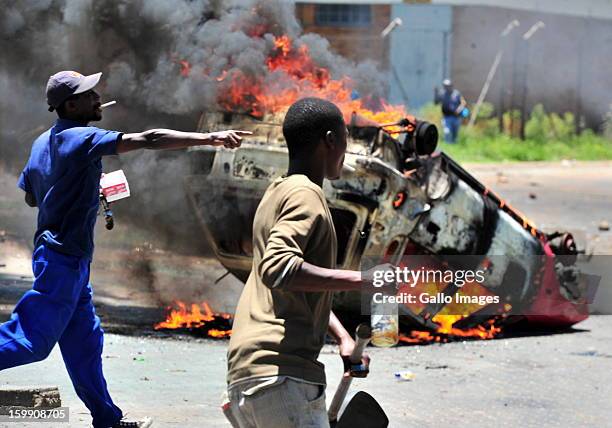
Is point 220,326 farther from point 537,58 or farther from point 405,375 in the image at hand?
point 537,58

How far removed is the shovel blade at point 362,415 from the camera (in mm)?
3396

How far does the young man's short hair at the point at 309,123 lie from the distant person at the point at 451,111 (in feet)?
68.0

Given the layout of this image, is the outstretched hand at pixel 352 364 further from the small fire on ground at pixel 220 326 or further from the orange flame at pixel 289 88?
the small fire on ground at pixel 220 326

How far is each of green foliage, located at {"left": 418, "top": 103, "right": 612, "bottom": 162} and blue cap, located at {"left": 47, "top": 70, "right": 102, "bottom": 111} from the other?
1830 centimetres

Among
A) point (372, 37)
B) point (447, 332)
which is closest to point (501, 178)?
point (372, 37)

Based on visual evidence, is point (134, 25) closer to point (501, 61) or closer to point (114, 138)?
point (114, 138)

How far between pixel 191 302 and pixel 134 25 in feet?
7.24

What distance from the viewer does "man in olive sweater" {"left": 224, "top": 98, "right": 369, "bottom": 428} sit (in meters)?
3.07

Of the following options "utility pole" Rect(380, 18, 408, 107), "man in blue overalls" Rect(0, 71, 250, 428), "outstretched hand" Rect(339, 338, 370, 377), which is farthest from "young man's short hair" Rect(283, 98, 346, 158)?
"utility pole" Rect(380, 18, 408, 107)

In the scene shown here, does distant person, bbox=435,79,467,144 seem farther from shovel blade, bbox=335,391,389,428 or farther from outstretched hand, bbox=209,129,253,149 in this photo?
shovel blade, bbox=335,391,389,428

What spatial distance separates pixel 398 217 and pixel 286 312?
4.55 metres

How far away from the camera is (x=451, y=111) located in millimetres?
23812

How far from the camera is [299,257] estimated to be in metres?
3.05

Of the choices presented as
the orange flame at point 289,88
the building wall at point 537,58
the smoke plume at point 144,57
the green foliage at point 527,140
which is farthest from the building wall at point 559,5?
the orange flame at point 289,88
